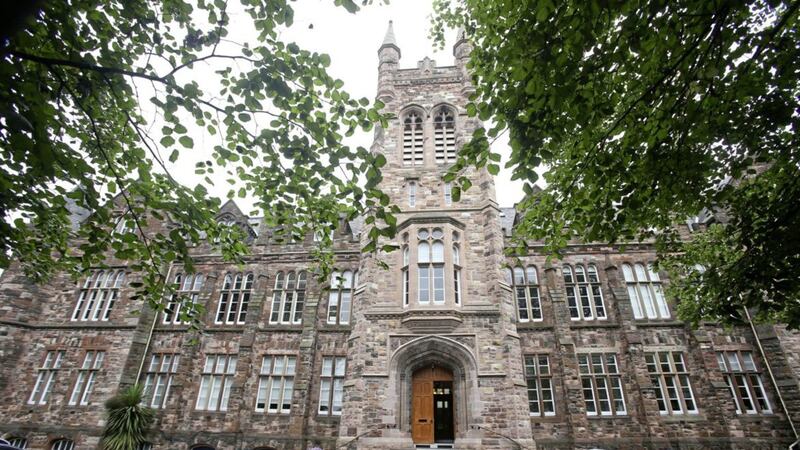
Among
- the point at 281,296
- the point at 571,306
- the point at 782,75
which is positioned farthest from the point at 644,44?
the point at 281,296

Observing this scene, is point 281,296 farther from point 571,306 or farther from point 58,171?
point 58,171

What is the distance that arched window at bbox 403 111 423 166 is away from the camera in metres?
18.0

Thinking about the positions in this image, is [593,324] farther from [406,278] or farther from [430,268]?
[406,278]

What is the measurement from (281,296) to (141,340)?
721cm

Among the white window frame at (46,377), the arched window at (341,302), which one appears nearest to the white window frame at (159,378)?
the white window frame at (46,377)

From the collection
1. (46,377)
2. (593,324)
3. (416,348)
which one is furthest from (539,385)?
(46,377)

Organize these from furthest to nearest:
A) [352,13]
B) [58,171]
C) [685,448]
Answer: [685,448]
[58,171]
[352,13]

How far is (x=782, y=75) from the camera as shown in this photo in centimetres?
543

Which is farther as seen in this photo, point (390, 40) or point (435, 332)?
point (390, 40)

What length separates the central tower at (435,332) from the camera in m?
12.8

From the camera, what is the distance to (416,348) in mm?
13953

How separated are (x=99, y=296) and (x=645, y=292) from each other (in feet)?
91.1

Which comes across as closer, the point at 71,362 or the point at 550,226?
the point at 550,226

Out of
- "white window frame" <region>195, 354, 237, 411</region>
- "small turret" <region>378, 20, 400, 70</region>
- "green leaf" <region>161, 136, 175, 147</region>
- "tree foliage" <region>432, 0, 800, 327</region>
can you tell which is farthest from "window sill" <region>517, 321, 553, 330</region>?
"green leaf" <region>161, 136, 175, 147</region>
